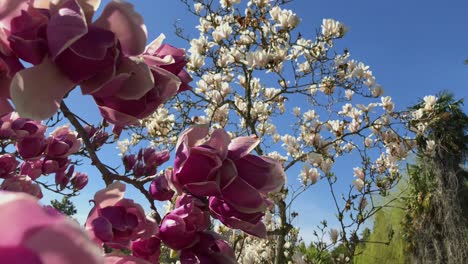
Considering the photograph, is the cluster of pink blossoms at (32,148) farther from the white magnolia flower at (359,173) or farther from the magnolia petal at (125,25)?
the white magnolia flower at (359,173)

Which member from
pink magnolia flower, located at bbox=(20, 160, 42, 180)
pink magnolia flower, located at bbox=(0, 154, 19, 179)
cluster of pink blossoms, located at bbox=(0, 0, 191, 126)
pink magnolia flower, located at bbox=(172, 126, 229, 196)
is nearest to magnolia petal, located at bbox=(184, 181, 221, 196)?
pink magnolia flower, located at bbox=(172, 126, 229, 196)

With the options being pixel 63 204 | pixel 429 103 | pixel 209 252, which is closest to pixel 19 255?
pixel 209 252

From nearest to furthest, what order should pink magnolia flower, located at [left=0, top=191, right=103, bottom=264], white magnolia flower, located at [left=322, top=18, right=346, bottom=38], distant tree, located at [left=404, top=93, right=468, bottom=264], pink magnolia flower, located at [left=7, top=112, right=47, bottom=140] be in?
pink magnolia flower, located at [left=0, top=191, right=103, bottom=264]
pink magnolia flower, located at [left=7, top=112, right=47, bottom=140]
white magnolia flower, located at [left=322, top=18, right=346, bottom=38]
distant tree, located at [left=404, top=93, right=468, bottom=264]

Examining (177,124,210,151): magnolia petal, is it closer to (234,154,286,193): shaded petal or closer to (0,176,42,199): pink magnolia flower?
(234,154,286,193): shaded petal

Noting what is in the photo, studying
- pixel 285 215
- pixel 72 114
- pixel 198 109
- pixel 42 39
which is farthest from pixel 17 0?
pixel 198 109

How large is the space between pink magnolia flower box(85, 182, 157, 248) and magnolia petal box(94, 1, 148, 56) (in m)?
0.13

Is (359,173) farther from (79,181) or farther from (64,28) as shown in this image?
(64,28)

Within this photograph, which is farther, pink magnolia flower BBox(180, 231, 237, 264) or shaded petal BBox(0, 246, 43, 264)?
pink magnolia flower BBox(180, 231, 237, 264)

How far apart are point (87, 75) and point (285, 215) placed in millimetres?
2921

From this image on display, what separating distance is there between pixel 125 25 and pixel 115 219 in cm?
17

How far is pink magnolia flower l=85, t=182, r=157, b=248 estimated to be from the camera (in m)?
0.40

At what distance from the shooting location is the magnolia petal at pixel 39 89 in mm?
320

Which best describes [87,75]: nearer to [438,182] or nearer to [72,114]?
[72,114]

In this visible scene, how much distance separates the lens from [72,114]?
0.47 metres
